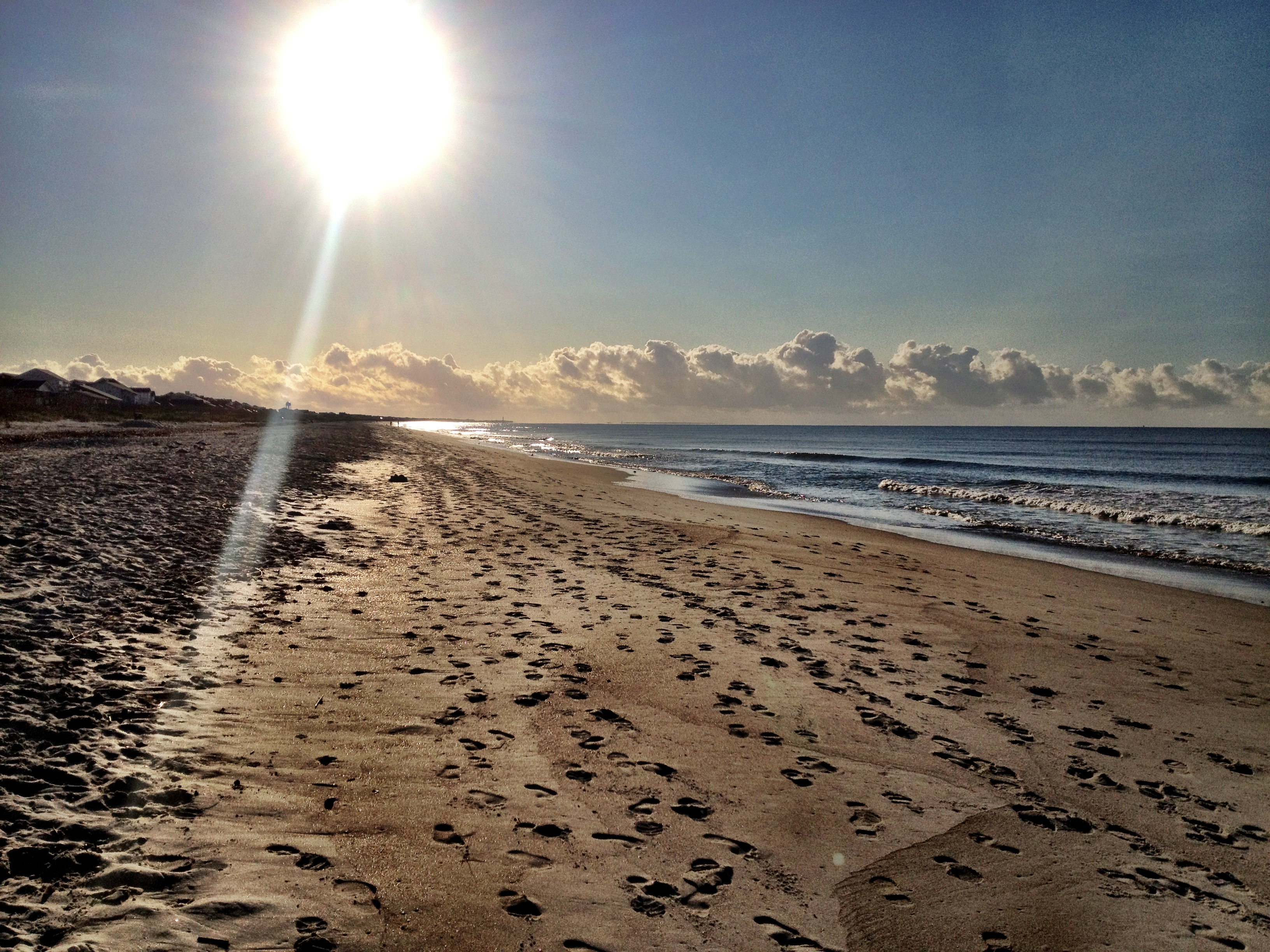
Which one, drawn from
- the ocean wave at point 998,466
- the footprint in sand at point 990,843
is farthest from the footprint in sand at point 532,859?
the ocean wave at point 998,466

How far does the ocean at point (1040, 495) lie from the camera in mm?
17297

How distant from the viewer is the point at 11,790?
13.3 feet

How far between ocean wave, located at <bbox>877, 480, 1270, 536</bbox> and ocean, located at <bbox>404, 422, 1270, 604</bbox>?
0.07 metres

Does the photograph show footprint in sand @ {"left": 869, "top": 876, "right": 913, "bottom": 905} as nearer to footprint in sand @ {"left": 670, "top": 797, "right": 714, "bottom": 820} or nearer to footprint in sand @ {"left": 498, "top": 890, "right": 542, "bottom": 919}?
footprint in sand @ {"left": 670, "top": 797, "right": 714, "bottom": 820}

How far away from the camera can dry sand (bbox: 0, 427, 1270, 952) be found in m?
3.58

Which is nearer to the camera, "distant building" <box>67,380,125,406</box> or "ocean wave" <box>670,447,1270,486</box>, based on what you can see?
"ocean wave" <box>670,447,1270,486</box>

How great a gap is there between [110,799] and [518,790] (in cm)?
253

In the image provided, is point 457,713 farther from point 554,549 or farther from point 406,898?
point 554,549

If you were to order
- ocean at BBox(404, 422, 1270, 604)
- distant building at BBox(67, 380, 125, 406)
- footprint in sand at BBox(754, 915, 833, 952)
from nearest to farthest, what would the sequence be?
footprint in sand at BBox(754, 915, 833, 952), ocean at BBox(404, 422, 1270, 604), distant building at BBox(67, 380, 125, 406)

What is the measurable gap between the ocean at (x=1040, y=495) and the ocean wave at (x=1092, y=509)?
0.07 metres

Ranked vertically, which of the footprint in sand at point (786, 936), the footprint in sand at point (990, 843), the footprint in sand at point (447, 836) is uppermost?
the footprint in sand at point (447, 836)

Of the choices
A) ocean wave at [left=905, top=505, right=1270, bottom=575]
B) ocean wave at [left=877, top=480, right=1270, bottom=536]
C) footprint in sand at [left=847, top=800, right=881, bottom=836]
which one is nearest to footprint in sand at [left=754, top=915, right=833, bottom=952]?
footprint in sand at [left=847, top=800, right=881, bottom=836]

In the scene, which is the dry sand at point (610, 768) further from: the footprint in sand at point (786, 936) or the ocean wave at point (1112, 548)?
the ocean wave at point (1112, 548)

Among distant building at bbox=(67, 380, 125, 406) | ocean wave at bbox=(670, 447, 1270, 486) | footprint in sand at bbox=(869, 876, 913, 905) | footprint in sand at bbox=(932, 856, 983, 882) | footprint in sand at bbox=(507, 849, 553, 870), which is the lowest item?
footprint in sand at bbox=(932, 856, 983, 882)
